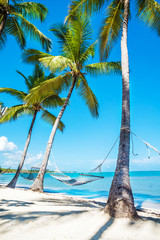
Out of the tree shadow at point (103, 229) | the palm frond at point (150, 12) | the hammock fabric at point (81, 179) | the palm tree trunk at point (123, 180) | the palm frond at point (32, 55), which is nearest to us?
the tree shadow at point (103, 229)

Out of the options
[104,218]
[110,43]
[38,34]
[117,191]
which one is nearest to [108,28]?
[110,43]

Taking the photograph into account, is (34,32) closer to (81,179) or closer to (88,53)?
(88,53)

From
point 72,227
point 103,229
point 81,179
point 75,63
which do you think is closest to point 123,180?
point 103,229

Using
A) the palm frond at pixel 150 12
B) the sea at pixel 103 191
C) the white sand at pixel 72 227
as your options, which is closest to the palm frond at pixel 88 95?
the palm frond at pixel 150 12

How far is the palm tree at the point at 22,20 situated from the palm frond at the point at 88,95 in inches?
78.3

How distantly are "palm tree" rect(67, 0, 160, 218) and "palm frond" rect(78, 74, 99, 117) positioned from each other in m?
1.75

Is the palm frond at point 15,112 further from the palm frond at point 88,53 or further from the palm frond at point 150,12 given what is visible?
the palm frond at point 150,12

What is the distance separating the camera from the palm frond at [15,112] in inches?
285

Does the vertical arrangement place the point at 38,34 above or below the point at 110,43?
above

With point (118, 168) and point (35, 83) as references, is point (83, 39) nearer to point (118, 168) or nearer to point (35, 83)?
point (35, 83)

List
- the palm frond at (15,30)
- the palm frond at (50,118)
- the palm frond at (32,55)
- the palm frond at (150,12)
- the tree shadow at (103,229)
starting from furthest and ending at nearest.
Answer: the palm frond at (50,118), the palm frond at (32,55), the palm frond at (15,30), the palm frond at (150,12), the tree shadow at (103,229)

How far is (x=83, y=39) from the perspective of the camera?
21.2 feet

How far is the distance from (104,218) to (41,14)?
641cm

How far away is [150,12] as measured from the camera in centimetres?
428
